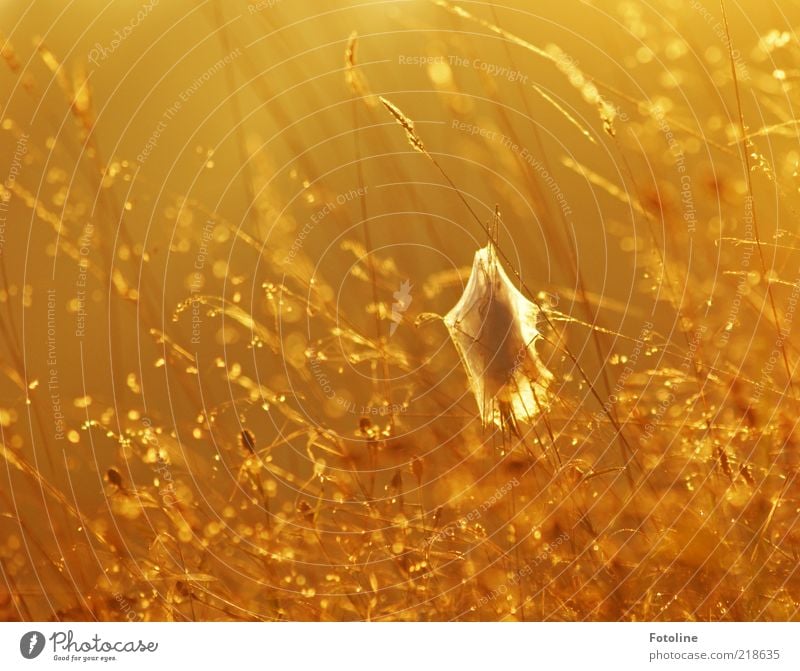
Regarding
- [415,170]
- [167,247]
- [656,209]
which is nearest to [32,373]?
[167,247]

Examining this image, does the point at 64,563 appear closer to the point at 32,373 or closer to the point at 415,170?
the point at 32,373
